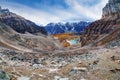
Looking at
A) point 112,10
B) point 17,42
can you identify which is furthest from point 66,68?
point 112,10

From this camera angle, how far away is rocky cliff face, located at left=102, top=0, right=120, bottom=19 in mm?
163350

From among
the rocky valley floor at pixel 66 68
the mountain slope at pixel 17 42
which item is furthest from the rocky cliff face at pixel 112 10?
the rocky valley floor at pixel 66 68

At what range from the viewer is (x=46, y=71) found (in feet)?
122

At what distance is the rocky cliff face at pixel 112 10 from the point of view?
163350 mm

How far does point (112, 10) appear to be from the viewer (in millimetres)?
172250

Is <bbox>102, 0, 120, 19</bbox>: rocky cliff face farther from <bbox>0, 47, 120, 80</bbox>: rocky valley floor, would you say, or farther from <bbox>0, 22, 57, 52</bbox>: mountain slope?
<bbox>0, 47, 120, 80</bbox>: rocky valley floor

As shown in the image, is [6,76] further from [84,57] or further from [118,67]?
[84,57]

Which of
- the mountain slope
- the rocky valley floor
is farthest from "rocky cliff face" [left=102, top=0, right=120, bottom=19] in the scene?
the rocky valley floor

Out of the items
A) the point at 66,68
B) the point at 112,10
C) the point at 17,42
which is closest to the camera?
the point at 66,68

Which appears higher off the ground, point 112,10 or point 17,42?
point 112,10

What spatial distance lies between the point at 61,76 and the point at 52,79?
5.40 feet

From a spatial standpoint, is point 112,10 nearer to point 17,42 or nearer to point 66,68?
point 17,42

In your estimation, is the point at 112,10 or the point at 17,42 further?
the point at 112,10

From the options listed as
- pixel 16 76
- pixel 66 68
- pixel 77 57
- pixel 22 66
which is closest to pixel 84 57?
pixel 77 57
